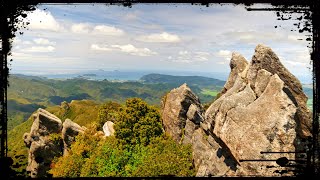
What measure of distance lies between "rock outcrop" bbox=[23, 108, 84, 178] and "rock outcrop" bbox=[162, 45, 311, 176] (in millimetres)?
29201

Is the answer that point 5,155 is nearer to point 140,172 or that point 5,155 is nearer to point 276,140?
point 276,140

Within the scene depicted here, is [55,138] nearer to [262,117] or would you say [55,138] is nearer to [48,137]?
[48,137]

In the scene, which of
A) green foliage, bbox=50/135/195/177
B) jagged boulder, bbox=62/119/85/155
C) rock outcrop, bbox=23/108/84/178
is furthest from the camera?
rock outcrop, bbox=23/108/84/178

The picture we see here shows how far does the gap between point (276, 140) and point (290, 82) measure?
387 inches

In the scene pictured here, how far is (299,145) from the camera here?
92.9 feet

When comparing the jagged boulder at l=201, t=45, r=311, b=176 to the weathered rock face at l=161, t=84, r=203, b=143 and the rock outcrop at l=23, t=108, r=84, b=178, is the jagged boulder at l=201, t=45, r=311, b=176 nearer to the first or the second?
the weathered rock face at l=161, t=84, r=203, b=143

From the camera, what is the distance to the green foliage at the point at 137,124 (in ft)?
167

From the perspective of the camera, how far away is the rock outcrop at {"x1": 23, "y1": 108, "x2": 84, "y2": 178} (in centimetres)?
6250

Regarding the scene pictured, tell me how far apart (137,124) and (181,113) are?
24.0ft

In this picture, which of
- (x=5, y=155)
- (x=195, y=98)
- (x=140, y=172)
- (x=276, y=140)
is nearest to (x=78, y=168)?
(x=140, y=172)

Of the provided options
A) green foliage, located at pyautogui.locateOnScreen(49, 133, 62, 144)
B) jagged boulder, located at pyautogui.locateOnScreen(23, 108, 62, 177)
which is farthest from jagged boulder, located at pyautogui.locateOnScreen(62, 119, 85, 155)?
jagged boulder, located at pyautogui.locateOnScreen(23, 108, 62, 177)

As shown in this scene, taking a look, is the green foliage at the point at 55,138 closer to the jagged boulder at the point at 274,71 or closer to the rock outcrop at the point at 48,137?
the rock outcrop at the point at 48,137

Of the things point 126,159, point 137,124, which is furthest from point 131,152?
point 137,124

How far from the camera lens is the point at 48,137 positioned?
211 ft
